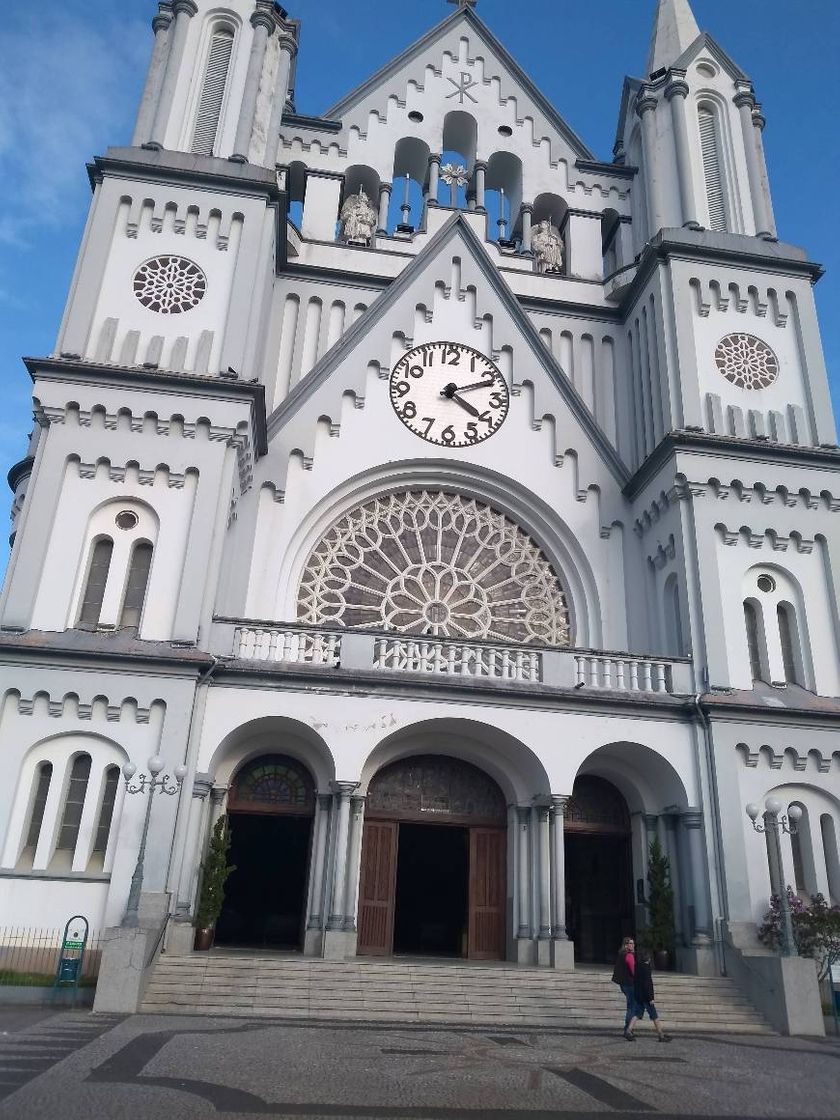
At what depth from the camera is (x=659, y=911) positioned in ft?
60.5

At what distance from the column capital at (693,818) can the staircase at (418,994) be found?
10.3ft

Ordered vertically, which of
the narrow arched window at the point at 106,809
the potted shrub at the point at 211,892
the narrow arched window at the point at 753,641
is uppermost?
the narrow arched window at the point at 753,641

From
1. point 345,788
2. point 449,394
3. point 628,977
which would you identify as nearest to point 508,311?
point 449,394

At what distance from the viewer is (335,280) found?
86.5ft

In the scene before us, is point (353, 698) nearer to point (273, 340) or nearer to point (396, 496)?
point (396, 496)

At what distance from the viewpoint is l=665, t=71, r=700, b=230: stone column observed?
25.8 m

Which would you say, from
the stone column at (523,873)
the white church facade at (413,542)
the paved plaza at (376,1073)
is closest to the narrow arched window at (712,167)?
the white church facade at (413,542)

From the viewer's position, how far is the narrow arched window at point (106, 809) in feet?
55.6

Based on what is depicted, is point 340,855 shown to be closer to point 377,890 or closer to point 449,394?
point 377,890

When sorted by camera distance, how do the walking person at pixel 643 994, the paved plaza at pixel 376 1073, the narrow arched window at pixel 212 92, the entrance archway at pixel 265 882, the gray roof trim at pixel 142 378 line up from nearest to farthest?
1. the paved plaza at pixel 376 1073
2. the walking person at pixel 643 994
3. the gray roof trim at pixel 142 378
4. the entrance archway at pixel 265 882
5. the narrow arched window at pixel 212 92

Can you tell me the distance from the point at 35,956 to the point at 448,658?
31.1 ft

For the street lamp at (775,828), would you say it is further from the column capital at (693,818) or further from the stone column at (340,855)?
the stone column at (340,855)

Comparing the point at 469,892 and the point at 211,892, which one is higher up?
the point at 469,892

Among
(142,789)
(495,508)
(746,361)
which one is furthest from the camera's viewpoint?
(495,508)
